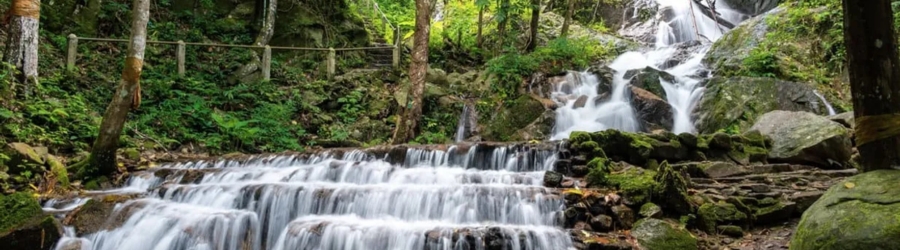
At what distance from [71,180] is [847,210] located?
946cm

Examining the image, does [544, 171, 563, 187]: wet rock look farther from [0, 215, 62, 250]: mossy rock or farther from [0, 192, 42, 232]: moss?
[0, 192, 42, 232]: moss

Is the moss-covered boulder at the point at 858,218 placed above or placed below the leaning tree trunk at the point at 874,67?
below

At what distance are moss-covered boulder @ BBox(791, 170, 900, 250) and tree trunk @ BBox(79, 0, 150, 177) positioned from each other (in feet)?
27.8

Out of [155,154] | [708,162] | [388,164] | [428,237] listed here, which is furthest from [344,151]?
[708,162]

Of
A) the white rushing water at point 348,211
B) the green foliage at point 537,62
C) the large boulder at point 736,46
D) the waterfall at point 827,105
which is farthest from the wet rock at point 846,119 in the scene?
the green foliage at point 537,62

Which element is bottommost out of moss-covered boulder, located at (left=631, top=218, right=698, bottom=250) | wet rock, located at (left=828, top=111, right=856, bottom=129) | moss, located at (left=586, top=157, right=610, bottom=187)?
moss-covered boulder, located at (left=631, top=218, right=698, bottom=250)

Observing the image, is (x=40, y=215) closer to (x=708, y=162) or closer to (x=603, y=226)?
(x=603, y=226)

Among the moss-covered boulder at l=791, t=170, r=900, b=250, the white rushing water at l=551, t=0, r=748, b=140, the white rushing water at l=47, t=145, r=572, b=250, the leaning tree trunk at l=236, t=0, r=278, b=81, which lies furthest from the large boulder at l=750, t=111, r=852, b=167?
the leaning tree trunk at l=236, t=0, r=278, b=81

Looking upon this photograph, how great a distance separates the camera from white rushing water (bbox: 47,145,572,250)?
562 cm

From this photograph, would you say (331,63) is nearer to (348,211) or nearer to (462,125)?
(462,125)

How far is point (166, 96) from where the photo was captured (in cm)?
1260

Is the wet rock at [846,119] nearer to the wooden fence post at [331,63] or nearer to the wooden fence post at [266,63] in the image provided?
the wooden fence post at [331,63]

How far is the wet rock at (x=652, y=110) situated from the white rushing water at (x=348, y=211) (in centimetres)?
473

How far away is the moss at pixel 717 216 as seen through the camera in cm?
552
